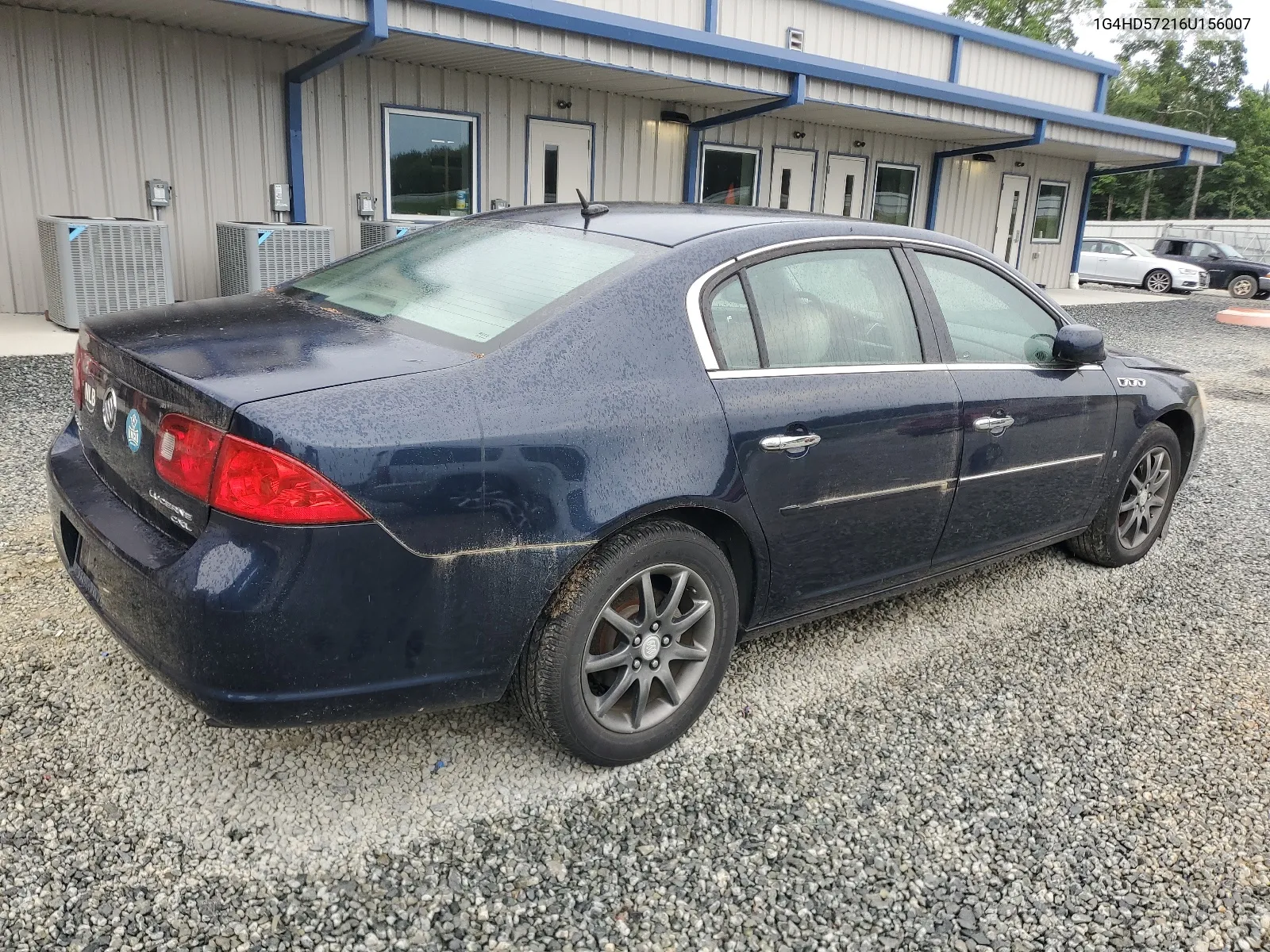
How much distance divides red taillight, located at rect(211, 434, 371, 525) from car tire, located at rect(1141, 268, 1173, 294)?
25.3 m

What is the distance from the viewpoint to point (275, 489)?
2.03m

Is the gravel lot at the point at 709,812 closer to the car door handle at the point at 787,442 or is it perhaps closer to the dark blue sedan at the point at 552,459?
the dark blue sedan at the point at 552,459

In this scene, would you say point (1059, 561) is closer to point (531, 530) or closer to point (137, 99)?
point (531, 530)

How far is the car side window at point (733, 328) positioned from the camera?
9.04 ft

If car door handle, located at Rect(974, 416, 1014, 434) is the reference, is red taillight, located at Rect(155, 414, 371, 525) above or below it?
above

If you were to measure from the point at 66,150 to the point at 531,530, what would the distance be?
9202mm

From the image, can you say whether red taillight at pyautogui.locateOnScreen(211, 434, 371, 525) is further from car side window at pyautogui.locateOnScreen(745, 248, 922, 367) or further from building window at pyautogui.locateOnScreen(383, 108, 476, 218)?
building window at pyautogui.locateOnScreen(383, 108, 476, 218)

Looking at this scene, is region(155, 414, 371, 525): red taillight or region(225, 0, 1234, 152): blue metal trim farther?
region(225, 0, 1234, 152): blue metal trim

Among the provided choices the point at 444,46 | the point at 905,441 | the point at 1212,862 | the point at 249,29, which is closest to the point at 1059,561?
the point at 905,441

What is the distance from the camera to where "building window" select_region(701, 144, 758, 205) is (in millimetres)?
14602

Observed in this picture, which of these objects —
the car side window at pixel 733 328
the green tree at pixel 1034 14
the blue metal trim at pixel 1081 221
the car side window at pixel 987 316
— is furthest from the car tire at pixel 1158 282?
the green tree at pixel 1034 14

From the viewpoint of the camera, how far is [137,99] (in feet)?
30.8

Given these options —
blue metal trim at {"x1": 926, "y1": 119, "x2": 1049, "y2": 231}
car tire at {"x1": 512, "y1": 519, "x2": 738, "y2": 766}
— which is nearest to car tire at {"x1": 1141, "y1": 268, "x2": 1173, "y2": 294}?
blue metal trim at {"x1": 926, "y1": 119, "x2": 1049, "y2": 231}

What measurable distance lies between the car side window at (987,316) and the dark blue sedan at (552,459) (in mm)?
19
